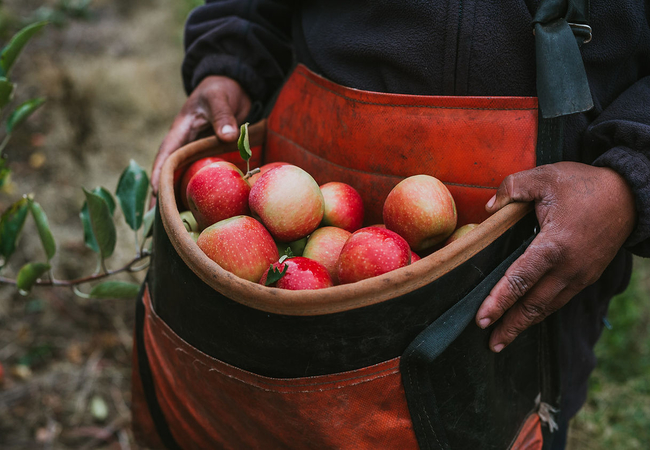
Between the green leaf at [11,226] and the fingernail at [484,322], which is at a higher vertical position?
the fingernail at [484,322]

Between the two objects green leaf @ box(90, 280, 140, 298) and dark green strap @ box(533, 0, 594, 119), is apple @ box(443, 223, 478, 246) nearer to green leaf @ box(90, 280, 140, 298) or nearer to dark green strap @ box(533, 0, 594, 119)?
dark green strap @ box(533, 0, 594, 119)

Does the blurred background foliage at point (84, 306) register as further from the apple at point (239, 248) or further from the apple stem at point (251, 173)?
the apple at point (239, 248)

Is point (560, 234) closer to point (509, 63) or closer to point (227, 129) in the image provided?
point (509, 63)

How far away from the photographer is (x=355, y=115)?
48.2 inches

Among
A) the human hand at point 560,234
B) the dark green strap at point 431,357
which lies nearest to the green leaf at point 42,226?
the dark green strap at point 431,357

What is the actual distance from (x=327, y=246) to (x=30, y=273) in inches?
33.9

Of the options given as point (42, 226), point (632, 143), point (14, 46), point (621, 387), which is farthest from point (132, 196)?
point (621, 387)

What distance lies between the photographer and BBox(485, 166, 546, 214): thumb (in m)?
0.98

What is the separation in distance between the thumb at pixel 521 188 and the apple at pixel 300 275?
387 mm

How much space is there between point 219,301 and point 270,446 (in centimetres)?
34

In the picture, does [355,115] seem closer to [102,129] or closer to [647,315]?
[647,315]

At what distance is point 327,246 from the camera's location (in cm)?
123

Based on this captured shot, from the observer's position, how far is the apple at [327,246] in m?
1.20

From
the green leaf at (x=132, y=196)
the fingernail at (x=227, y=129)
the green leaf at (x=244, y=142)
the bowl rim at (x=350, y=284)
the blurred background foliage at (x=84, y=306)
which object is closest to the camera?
the bowl rim at (x=350, y=284)
